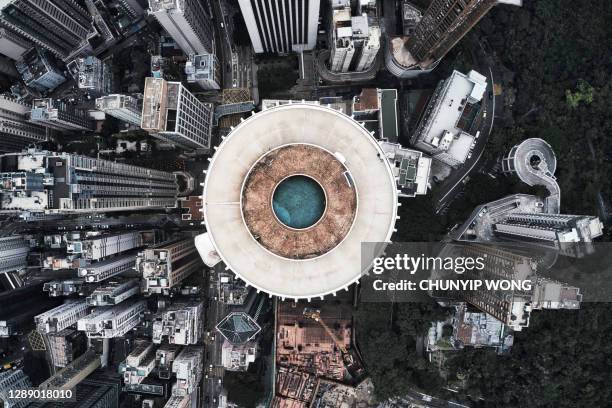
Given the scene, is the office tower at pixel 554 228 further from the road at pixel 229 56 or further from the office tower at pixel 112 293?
the office tower at pixel 112 293

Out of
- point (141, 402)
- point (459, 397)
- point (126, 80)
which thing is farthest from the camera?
point (126, 80)

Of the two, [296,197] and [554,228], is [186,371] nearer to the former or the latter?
[296,197]

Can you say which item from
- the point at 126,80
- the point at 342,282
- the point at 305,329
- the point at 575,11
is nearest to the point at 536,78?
the point at 575,11

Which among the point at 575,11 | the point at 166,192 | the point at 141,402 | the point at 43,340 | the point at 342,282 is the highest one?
the point at 575,11

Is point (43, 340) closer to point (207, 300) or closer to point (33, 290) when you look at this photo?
point (33, 290)

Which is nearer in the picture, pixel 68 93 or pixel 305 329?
pixel 305 329

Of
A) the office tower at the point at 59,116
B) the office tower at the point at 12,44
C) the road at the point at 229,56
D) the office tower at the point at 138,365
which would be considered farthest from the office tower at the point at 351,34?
the office tower at the point at 138,365
